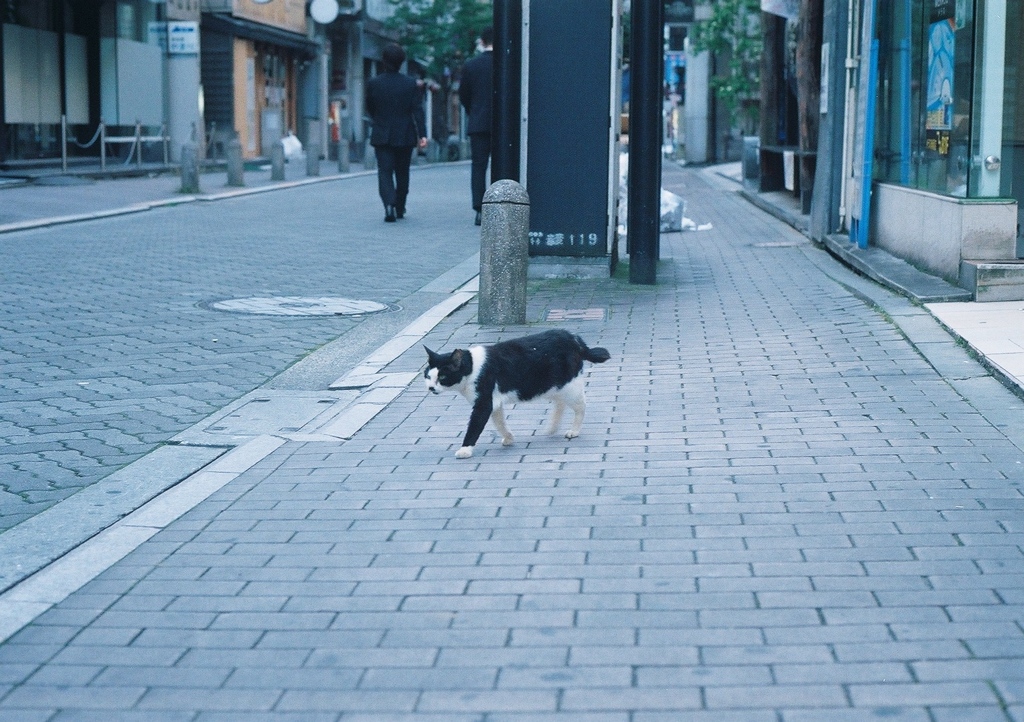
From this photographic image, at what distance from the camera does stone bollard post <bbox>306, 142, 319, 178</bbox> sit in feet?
103

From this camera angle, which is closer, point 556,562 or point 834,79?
point 556,562

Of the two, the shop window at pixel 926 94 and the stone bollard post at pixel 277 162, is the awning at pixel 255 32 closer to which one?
the stone bollard post at pixel 277 162

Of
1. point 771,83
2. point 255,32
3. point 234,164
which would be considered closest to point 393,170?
point 234,164

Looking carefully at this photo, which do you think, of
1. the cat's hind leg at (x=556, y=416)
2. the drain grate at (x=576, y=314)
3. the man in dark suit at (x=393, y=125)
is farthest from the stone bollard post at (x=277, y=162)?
the cat's hind leg at (x=556, y=416)

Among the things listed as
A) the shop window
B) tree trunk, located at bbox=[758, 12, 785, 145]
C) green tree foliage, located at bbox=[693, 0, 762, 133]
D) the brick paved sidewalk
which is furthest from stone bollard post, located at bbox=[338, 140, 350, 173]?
the brick paved sidewalk

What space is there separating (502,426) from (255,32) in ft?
120

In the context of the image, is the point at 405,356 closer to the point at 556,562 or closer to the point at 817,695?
the point at 556,562

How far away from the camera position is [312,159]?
31.8m

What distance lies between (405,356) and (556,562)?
4.30 m

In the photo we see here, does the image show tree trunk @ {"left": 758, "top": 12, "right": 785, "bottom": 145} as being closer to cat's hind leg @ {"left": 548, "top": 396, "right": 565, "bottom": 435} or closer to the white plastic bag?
cat's hind leg @ {"left": 548, "top": 396, "right": 565, "bottom": 435}

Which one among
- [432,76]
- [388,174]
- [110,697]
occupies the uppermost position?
[432,76]

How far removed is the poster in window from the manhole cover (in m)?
4.61

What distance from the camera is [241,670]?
3.94 m

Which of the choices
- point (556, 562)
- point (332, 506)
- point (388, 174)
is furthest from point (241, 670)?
point (388, 174)
